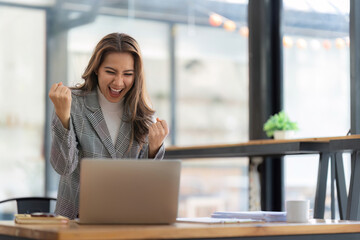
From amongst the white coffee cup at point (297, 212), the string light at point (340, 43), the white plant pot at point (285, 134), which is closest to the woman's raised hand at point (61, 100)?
the white coffee cup at point (297, 212)

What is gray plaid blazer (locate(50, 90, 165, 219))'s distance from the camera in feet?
7.48

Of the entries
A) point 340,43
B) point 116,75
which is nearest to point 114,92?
point 116,75

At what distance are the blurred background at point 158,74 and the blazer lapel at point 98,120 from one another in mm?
2752

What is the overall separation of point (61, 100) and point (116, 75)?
1.19 feet

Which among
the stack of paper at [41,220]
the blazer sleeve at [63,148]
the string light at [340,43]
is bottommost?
the stack of paper at [41,220]

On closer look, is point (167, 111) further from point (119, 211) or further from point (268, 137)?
point (119, 211)

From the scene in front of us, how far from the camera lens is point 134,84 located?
2.40 metres

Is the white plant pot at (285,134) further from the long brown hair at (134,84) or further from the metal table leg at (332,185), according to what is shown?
the long brown hair at (134,84)

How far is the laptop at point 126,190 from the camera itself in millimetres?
1757

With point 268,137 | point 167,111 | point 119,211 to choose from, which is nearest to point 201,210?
point 167,111

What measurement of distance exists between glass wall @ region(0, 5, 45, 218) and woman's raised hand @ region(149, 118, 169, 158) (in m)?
3.31

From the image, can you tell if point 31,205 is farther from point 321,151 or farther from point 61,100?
point 321,151

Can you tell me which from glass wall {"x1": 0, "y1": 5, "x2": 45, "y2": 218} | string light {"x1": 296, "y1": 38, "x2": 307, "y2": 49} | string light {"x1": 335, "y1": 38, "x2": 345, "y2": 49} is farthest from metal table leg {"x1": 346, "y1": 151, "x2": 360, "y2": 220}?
glass wall {"x1": 0, "y1": 5, "x2": 45, "y2": 218}

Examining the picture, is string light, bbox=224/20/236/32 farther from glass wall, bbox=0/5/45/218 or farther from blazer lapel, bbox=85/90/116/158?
blazer lapel, bbox=85/90/116/158
